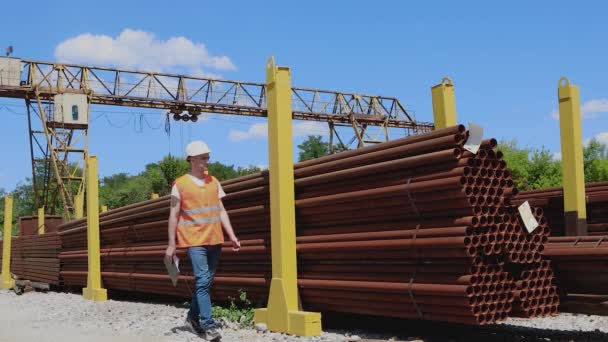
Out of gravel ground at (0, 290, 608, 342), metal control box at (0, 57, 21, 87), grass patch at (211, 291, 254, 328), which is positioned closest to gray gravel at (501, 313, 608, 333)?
gravel ground at (0, 290, 608, 342)

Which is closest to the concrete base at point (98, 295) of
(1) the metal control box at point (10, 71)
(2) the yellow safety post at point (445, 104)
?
(2) the yellow safety post at point (445, 104)

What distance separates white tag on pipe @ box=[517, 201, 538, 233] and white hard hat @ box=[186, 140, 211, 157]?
9.75ft

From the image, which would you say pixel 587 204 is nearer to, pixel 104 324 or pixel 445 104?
pixel 445 104

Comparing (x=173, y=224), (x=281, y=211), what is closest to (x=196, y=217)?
(x=173, y=224)

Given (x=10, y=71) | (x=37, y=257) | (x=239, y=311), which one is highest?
(x=10, y=71)

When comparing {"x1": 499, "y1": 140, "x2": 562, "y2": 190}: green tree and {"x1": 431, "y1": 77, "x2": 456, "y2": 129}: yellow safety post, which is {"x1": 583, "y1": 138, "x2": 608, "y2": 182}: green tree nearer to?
{"x1": 499, "y1": 140, "x2": 562, "y2": 190}: green tree

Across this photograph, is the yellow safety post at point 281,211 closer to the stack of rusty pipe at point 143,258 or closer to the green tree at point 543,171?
the stack of rusty pipe at point 143,258

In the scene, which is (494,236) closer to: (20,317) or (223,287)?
(223,287)

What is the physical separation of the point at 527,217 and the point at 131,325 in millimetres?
4802

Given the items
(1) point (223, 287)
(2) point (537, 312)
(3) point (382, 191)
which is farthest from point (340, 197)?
(1) point (223, 287)

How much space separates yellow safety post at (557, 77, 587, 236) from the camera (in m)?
7.79

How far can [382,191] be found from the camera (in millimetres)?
6258

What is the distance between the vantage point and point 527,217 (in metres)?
6.05

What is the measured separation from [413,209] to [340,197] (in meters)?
0.97
